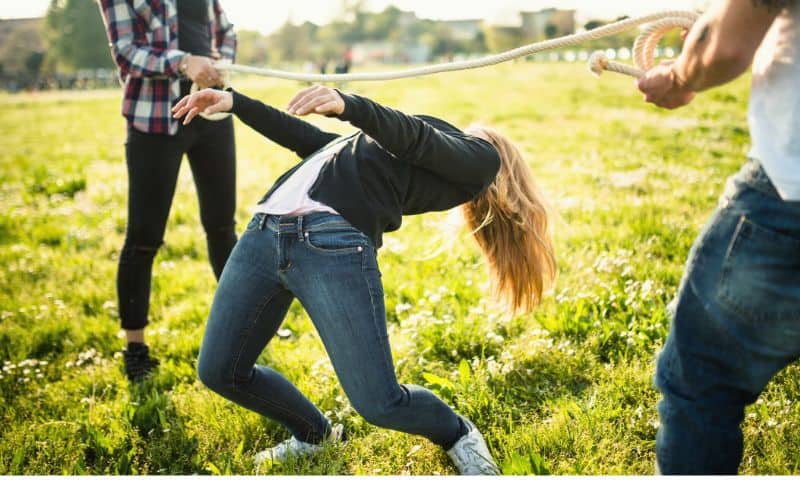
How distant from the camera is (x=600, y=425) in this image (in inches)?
102

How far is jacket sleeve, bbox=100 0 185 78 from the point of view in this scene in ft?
10.2

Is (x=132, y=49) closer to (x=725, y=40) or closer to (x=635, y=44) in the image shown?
(x=635, y=44)

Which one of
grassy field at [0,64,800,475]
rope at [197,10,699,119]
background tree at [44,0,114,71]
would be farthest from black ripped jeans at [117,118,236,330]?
background tree at [44,0,114,71]

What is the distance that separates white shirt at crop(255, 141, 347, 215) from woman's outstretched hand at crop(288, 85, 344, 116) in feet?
1.13

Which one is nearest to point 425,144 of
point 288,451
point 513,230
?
point 513,230

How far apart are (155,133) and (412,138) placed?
160 centimetres

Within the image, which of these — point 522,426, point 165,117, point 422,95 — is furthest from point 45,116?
point 522,426

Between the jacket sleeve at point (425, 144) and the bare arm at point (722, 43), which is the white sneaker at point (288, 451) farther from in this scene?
the bare arm at point (722, 43)

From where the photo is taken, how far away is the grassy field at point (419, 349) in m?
2.62

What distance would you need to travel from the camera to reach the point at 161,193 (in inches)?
128

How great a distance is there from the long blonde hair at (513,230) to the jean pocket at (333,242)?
0.63 m

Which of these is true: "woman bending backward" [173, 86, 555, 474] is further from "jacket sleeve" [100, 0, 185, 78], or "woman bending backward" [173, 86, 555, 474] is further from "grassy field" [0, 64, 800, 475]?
"jacket sleeve" [100, 0, 185, 78]

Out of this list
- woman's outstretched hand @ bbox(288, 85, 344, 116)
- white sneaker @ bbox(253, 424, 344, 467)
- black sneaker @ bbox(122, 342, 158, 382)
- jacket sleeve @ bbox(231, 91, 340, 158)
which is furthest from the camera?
black sneaker @ bbox(122, 342, 158, 382)
